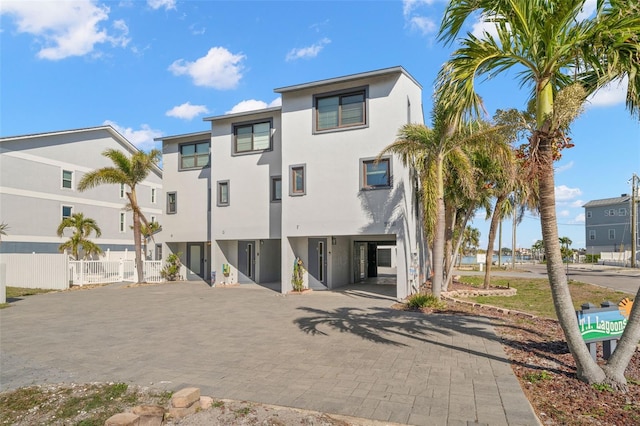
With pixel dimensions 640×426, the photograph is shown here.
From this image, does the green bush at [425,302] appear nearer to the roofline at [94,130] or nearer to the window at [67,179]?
the roofline at [94,130]

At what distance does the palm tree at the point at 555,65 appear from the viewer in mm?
5516

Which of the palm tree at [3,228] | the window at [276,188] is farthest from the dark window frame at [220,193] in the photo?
the palm tree at [3,228]

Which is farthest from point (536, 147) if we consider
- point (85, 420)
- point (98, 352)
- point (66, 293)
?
point (66, 293)

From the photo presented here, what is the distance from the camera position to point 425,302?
1224 cm

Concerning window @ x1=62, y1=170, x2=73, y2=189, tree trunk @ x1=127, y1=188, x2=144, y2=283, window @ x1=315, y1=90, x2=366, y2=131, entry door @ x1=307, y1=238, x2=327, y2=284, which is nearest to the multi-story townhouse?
tree trunk @ x1=127, y1=188, x2=144, y2=283

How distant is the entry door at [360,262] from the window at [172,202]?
35.1 feet

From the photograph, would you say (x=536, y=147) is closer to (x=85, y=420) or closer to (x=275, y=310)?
(x=85, y=420)

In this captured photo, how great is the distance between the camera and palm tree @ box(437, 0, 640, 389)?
18.1 ft

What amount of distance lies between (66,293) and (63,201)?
11020mm

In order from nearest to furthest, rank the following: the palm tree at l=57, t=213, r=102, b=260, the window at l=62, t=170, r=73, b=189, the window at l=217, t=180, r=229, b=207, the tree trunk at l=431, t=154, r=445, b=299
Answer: the tree trunk at l=431, t=154, r=445, b=299
the window at l=217, t=180, r=229, b=207
the palm tree at l=57, t=213, r=102, b=260
the window at l=62, t=170, r=73, b=189

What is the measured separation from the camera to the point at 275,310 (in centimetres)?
1296

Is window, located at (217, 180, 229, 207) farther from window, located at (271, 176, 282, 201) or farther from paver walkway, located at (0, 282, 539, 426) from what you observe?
paver walkway, located at (0, 282, 539, 426)

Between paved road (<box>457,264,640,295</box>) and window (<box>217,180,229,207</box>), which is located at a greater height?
window (<box>217,180,229,207</box>)

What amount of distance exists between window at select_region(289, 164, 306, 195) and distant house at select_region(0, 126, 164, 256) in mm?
10053
